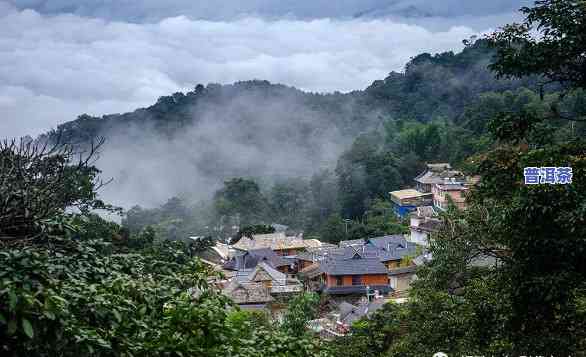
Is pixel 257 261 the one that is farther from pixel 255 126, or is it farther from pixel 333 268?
pixel 255 126

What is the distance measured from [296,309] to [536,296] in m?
9.22

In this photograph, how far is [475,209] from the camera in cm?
1011

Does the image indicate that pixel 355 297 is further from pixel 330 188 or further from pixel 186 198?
pixel 186 198

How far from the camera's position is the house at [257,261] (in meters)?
30.8

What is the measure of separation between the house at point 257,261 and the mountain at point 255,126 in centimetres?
2608

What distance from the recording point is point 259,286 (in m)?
23.6

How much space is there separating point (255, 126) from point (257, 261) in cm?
4527

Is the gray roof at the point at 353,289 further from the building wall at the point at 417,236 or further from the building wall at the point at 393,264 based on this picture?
the building wall at the point at 417,236

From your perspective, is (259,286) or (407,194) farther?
(407,194)

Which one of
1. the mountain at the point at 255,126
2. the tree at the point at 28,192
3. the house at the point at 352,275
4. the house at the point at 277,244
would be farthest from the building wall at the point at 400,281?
the mountain at the point at 255,126

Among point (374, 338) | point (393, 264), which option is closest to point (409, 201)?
point (393, 264)

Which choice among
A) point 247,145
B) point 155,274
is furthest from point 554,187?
point 247,145

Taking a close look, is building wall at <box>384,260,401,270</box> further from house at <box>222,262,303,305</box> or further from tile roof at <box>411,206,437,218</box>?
tile roof at <box>411,206,437,218</box>

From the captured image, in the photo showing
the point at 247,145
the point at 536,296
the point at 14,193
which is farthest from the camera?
the point at 247,145
